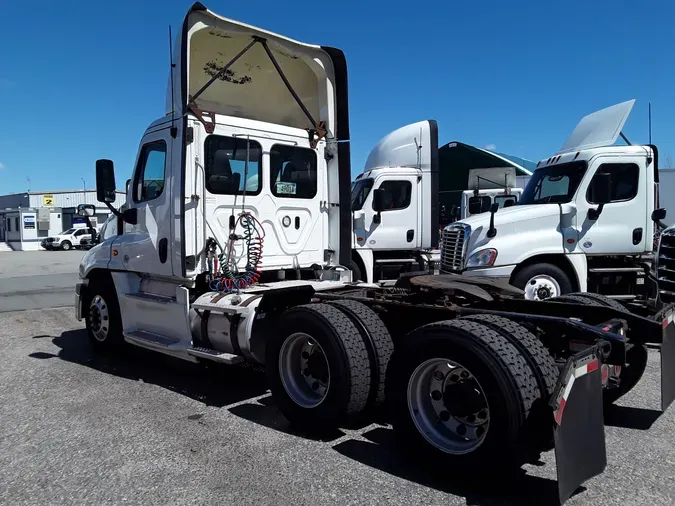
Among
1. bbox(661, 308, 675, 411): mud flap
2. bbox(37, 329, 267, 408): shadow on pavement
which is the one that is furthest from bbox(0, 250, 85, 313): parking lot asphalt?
bbox(661, 308, 675, 411): mud flap

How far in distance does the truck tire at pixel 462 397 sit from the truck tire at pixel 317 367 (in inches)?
15.4

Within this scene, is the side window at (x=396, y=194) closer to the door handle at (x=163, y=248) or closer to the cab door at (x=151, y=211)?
the cab door at (x=151, y=211)

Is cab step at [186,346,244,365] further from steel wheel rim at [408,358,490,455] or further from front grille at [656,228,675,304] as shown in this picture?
front grille at [656,228,675,304]

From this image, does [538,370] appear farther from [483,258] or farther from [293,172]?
[483,258]

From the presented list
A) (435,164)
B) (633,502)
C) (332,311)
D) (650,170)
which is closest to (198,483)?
(332,311)

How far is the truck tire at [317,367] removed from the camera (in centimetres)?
429

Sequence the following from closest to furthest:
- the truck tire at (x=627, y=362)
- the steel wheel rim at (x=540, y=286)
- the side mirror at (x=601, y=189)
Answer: the truck tire at (x=627, y=362), the side mirror at (x=601, y=189), the steel wheel rim at (x=540, y=286)

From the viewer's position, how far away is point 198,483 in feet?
12.4

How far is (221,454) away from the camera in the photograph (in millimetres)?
4238

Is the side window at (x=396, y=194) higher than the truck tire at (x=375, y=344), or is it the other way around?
the side window at (x=396, y=194)

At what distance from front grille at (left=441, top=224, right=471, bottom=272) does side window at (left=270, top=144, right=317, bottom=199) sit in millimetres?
3158

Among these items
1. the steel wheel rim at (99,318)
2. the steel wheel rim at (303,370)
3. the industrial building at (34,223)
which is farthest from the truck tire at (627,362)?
the industrial building at (34,223)

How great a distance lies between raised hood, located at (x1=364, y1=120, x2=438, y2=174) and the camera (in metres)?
12.2

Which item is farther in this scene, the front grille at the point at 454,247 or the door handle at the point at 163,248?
the front grille at the point at 454,247
